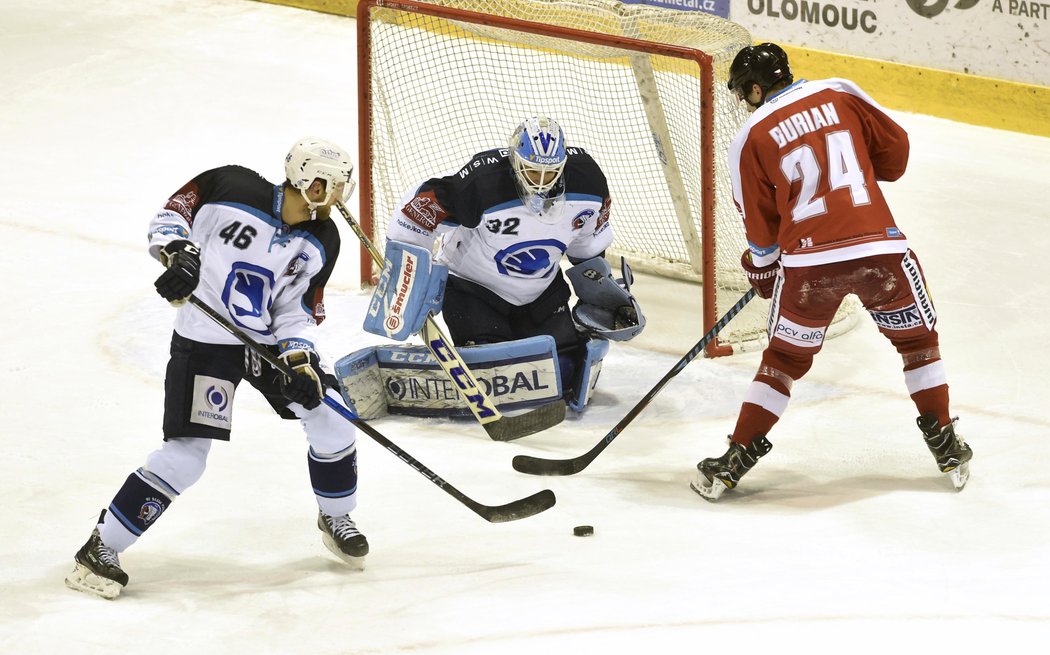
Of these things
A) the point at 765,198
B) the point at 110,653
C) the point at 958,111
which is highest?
the point at 765,198

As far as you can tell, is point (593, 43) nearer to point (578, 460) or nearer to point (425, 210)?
point (425, 210)

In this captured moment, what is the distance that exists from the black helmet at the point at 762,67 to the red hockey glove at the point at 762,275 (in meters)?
0.46

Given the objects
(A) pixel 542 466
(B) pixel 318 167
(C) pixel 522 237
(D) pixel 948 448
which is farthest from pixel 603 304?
(B) pixel 318 167

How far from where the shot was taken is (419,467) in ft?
11.1

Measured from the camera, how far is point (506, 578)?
3.26 meters

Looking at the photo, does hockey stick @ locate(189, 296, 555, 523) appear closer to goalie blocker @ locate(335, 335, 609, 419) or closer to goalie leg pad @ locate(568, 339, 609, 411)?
goalie blocker @ locate(335, 335, 609, 419)

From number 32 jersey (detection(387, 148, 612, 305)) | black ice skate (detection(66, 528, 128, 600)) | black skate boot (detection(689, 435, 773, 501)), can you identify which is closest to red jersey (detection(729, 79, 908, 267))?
black skate boot (detection(689, 435, 773, 501))

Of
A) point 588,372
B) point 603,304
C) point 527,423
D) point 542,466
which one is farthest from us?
point 603,304

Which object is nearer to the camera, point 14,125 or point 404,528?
point 404,528

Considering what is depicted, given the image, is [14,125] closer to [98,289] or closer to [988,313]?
[98,289]

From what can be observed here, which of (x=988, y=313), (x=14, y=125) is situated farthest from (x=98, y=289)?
(x=988, y=313)

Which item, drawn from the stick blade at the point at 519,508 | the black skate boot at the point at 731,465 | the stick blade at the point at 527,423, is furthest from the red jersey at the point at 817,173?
the stick blade at the point at 527,423

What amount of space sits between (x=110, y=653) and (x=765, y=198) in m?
1.98

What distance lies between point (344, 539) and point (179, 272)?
→ 79cm
